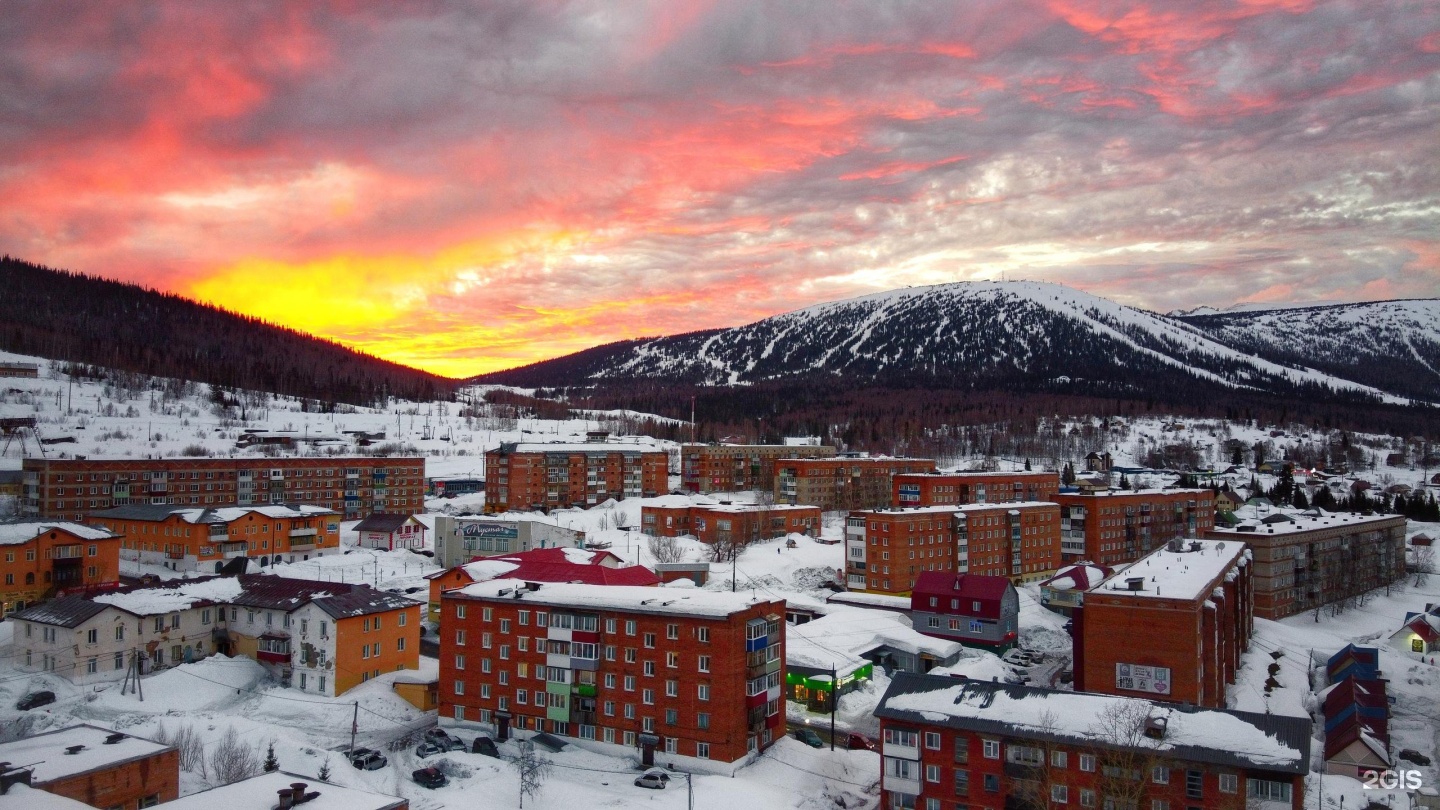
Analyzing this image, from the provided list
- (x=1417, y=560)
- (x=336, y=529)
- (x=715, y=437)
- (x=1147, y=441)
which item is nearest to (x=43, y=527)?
(x=336, y=529)

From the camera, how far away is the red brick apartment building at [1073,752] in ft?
68.9

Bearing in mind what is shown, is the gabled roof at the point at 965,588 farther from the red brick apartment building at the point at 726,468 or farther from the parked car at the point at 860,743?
the red brick apartment building at the point at 726,468

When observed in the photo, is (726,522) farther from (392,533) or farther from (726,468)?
(726,468)

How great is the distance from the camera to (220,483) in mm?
68312

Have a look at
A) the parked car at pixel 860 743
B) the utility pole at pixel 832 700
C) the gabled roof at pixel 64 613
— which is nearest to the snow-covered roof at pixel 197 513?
the gabled roof at pixel 64 613

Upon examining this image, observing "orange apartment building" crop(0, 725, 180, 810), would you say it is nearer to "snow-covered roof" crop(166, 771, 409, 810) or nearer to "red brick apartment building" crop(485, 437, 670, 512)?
"snow-covered roof" crop(166, 771, 409, 810)

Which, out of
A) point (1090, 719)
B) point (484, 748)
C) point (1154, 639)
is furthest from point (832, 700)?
point (484, 748)

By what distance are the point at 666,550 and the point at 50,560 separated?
103ft

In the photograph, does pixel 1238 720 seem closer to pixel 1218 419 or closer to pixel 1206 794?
pixel 1206 794

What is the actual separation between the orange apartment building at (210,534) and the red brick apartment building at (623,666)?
26.4 m

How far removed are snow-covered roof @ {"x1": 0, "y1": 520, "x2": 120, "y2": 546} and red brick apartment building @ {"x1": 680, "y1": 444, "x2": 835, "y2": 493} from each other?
57.7m

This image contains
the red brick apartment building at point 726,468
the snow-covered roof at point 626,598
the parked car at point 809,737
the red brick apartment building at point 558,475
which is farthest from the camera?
the red brick apartment building at point 726,468

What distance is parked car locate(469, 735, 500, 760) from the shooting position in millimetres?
27516

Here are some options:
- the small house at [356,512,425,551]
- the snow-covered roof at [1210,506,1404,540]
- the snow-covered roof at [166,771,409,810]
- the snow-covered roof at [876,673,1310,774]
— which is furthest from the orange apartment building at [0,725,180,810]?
the snow-covered roof at [1210,506,1404,540]
